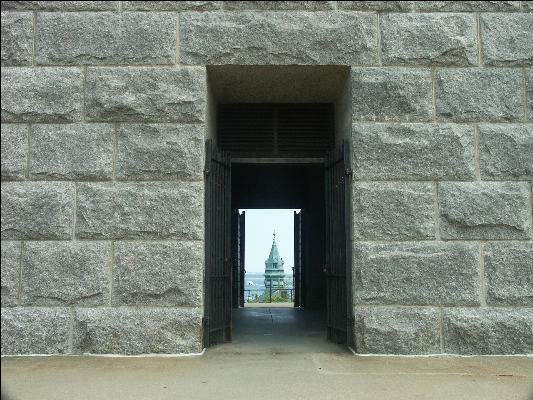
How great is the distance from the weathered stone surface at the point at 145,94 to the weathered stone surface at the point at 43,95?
0.15 meters

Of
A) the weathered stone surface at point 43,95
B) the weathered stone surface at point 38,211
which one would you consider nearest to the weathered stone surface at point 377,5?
the weathered stone surface at point 43,95

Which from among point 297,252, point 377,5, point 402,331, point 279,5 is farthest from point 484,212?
point 297,252

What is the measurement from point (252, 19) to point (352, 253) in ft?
8.69

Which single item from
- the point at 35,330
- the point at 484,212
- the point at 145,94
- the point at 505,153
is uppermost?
the point at 145,94

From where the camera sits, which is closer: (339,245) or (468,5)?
(468,5)

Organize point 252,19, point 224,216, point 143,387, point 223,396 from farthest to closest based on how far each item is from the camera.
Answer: point 224,216, point 252,19, point 143,387, point 223,396

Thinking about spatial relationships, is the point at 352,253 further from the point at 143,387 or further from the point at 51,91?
the point at 51,91

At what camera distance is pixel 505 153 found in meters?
5.06

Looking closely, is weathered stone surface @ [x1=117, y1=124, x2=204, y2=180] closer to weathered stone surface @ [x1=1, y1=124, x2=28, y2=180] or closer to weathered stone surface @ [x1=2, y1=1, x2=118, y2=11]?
weathered stone surface @ [x1=1, y1=124, x2=28, y2=180]

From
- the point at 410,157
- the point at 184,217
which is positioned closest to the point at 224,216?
the point at 184,217

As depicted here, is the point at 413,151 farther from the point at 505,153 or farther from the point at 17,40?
the point at 17,40

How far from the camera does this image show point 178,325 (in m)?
4.85

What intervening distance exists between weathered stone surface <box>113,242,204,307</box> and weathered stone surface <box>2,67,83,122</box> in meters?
1.51

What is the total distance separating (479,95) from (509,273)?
1841mm
